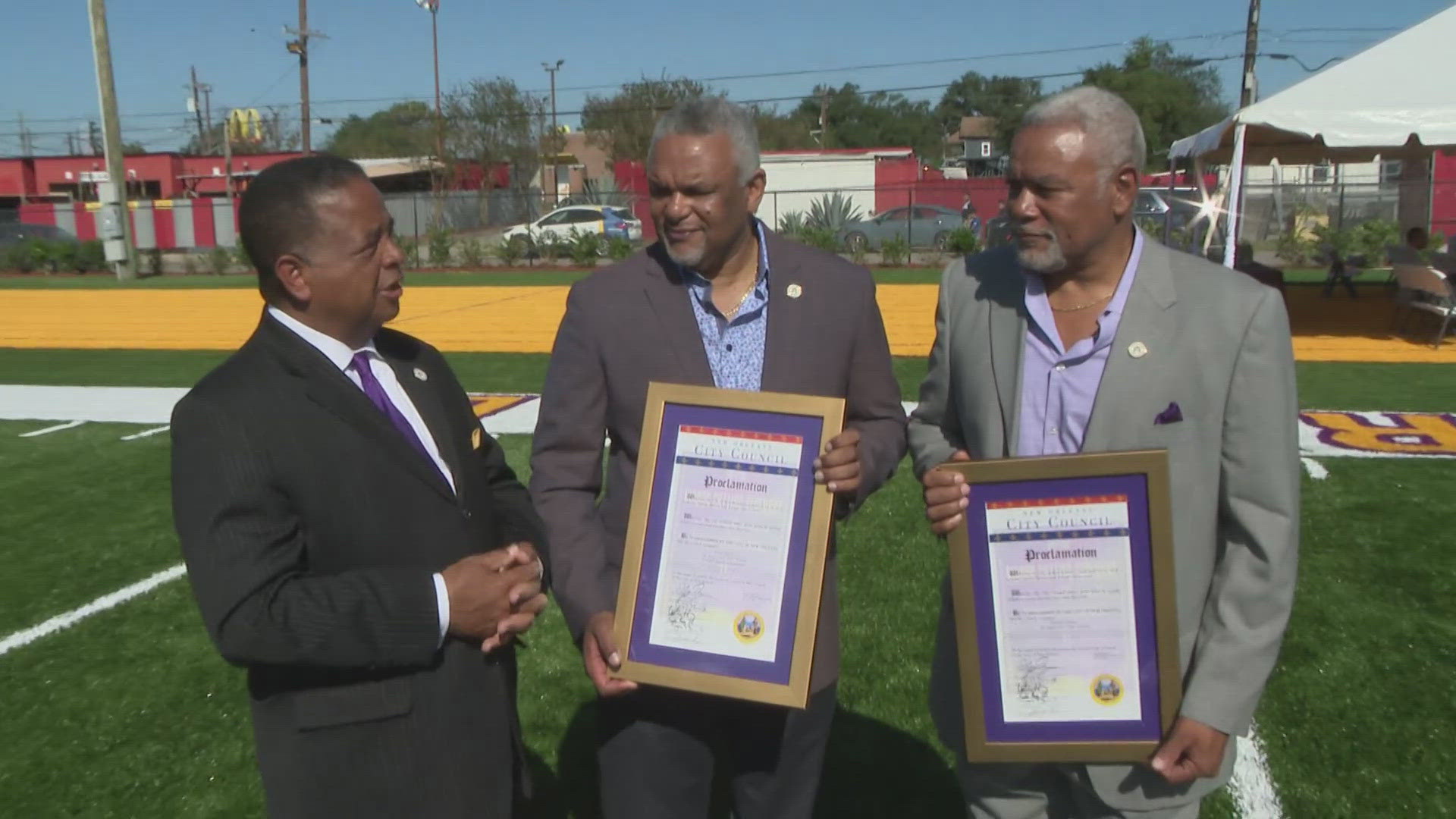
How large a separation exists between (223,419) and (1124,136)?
1.70 metres

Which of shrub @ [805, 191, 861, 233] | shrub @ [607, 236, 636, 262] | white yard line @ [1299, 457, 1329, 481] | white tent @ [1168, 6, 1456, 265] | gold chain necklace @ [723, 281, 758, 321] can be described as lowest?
white yard line @ [1299, 457, 1329, 481]

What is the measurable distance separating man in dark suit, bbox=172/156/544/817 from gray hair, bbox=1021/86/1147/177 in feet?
4.24

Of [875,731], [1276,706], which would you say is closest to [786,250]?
[875,731]

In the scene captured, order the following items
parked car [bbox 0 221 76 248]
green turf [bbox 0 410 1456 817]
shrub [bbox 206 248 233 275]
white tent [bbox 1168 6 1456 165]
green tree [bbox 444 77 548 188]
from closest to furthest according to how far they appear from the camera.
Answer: green turf [bbox 0 410 1456 817] < white tent [bbox 1168 6 1456 165] < shrub [bbox 206 248 233 275] < parked car [bbox 0 221 76 248] < green tree [bbox 444 77 548 188]

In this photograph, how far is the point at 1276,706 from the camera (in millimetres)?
4262

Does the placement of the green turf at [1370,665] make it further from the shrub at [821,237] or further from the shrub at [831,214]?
the shrub at [831,214]

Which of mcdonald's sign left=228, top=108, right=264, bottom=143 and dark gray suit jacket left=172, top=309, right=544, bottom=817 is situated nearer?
dark gray suit jacket left=172, top=309, right=544, bottom=817

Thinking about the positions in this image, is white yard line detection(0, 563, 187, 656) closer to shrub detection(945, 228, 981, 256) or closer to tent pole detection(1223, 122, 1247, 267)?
tent pole detection(1223, 122, 1247, 267)

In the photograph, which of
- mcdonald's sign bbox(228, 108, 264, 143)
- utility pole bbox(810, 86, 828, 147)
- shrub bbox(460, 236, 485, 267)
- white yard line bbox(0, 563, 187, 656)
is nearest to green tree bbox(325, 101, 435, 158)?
mcdonald's sign bbox(228, 108, 264, 143)

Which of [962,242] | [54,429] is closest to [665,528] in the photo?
[54,429]

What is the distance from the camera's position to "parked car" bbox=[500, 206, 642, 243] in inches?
1286

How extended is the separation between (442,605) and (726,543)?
0.55m

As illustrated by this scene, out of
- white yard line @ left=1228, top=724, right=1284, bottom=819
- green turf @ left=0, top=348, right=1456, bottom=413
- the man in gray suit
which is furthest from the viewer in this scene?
green turf @ left=0, top=348, right=1456, bottom=413

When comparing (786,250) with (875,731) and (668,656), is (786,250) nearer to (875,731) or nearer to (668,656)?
(668,656)
